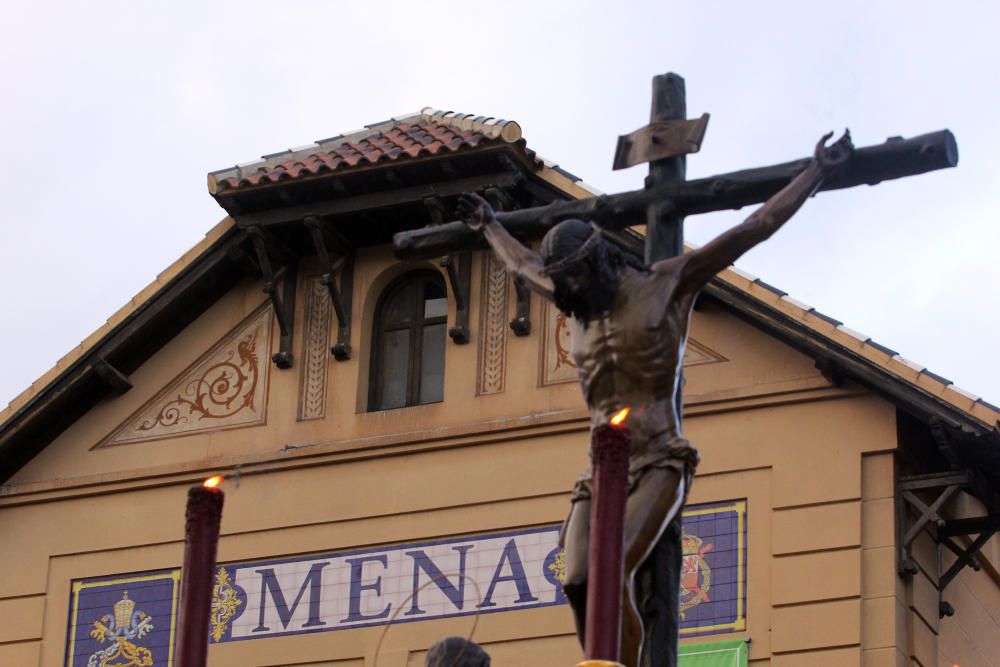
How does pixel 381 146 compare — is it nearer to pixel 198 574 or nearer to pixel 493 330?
pixel 493 330

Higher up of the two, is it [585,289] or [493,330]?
[493,330]

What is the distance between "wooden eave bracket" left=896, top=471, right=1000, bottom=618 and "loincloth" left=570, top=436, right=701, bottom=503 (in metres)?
10.6

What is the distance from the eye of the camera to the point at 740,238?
35.1 ft

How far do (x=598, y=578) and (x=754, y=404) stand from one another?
1471cm

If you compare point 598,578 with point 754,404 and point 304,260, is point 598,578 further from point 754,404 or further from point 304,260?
point 304,260

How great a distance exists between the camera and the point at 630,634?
10.0 meters

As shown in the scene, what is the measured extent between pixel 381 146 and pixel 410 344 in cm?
177

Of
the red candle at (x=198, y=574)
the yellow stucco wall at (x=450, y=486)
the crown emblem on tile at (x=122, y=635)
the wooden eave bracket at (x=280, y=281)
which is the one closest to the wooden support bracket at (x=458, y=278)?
the yellow stucco wall at (x=450, y=486)

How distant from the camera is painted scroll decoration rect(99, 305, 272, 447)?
23969 mm

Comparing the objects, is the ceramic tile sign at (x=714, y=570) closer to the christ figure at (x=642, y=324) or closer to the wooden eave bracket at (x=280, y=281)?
the wooden eave bracket at (x=280, y=281)

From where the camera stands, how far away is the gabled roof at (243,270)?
20.6 meters

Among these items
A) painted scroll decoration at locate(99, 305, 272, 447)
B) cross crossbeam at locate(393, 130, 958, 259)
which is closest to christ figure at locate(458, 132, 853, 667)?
cross crossbeam at locate(393, 130, 958, 259)

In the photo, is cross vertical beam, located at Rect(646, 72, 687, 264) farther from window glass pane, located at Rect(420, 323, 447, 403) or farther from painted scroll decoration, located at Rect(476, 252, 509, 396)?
window glass pane, located at Rect(420, 323, 447, 403)

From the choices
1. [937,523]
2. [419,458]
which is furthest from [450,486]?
[937,523]
